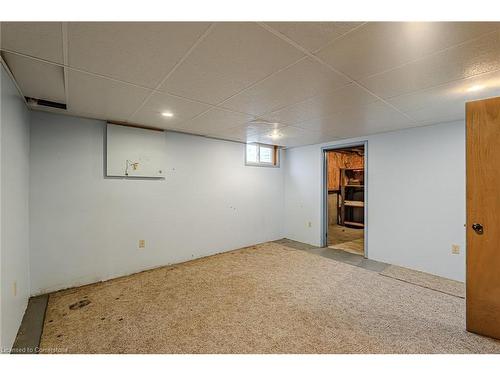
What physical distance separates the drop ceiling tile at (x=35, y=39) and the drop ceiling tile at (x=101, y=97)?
0.24 metres

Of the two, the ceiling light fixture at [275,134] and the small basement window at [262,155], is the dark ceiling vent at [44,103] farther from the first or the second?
the small basement window at [262,155]

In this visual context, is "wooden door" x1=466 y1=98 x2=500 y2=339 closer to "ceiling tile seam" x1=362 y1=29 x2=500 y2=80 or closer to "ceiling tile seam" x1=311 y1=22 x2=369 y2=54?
"ceiling tile seam" x1=362 y1=29 x2=500 y2=80

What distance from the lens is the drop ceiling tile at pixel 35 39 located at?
1150mm

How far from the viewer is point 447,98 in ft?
7.01

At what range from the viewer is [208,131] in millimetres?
3408

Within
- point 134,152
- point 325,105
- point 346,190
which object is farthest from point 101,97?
point 346,190

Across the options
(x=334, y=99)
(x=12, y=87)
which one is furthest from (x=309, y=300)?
(x=12, y=87)

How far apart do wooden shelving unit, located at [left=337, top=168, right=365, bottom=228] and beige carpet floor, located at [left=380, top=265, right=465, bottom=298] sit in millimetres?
3333

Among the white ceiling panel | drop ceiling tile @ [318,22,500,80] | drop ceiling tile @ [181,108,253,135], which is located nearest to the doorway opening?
the white ceiling panel

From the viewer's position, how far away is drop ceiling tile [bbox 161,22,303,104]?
1234 millimetres

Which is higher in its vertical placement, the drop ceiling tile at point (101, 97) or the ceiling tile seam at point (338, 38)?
the drop ceiling tile at point (101, 97)

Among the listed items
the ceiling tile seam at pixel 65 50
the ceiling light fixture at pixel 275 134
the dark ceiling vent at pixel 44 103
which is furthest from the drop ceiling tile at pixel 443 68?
the dark ceiling vent at pixel 44 103

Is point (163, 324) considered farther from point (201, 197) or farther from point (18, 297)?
point (201, 197)

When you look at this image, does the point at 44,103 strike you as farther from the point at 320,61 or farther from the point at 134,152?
the point at 320,61
